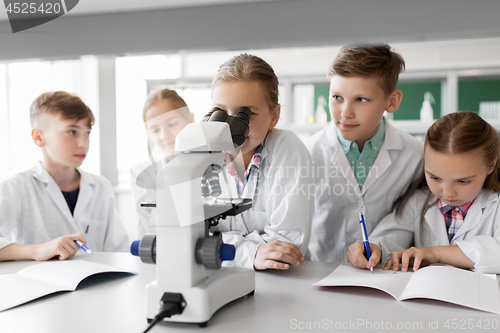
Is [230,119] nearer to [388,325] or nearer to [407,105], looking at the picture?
[388,325]

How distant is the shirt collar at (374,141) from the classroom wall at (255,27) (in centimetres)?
100

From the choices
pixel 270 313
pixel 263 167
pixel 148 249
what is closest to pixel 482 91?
pixel 263 167

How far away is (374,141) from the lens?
1420 mm

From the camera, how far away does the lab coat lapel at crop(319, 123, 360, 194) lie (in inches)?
54.5

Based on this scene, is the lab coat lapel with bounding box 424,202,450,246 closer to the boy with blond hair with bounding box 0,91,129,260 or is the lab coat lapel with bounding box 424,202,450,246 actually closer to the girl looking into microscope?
the girl looking into microscope

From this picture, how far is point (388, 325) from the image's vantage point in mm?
595

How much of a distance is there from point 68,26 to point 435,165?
40.0 inches

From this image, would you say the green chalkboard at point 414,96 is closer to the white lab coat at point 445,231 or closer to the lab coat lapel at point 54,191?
the white lab coat at point 445,231

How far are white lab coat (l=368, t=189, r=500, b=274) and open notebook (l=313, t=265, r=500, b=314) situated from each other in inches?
5.2

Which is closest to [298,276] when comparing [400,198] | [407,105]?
[400,198]

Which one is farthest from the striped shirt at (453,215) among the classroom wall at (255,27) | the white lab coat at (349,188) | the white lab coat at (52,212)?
the white lab coat at (52,212)

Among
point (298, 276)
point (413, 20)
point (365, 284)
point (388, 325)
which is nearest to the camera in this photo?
point (413, 20)

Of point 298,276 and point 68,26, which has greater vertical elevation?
point 68,26

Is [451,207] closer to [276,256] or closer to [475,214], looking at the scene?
[475,214]
